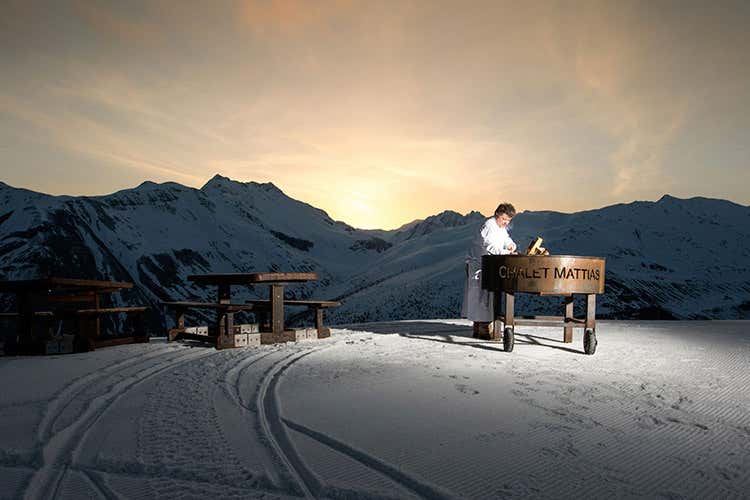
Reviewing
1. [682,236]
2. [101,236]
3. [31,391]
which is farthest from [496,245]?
[101,236]

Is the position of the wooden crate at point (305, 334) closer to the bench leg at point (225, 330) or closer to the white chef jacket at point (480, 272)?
the bench leg at point (225, 330)

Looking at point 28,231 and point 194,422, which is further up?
point 28,231

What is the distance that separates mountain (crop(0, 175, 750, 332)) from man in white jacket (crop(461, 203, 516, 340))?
948 centimetres

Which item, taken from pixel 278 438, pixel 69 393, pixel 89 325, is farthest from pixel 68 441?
pixel 89 325

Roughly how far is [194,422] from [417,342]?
203 inches

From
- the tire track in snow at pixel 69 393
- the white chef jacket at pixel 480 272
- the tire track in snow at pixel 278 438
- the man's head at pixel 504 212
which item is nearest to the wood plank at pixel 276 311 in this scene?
the tire track in snow at pixel 69 393

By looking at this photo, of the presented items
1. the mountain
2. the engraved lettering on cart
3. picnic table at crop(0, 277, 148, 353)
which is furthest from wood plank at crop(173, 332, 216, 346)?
the mountain

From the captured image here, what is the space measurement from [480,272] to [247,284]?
4230 mm

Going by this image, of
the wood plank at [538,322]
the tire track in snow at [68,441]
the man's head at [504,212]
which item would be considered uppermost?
the man's head at [504,212]

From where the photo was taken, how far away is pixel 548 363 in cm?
641

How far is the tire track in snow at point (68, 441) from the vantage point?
2.73 metres

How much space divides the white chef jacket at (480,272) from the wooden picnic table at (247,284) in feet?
9.51

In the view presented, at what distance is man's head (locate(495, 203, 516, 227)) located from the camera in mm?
8703

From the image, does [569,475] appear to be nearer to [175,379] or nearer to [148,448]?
[148,448]
